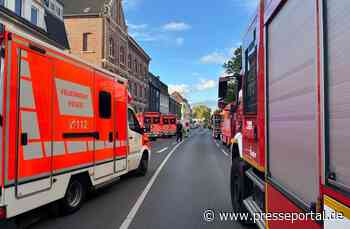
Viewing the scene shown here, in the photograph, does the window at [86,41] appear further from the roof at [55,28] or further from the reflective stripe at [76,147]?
the reflective stripe at [76,147]

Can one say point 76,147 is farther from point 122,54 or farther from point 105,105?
point 122,54

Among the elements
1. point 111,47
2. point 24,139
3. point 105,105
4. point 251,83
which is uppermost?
point 111,47

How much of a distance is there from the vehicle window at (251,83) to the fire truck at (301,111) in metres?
0.02

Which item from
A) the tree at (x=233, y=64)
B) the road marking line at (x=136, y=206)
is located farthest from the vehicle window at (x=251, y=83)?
the tree at (x=233, y=64)

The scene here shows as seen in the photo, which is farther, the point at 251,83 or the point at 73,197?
the point at 73,197

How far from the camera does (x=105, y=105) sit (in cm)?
796

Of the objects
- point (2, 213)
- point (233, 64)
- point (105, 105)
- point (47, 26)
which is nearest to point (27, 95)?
point (2, 213)

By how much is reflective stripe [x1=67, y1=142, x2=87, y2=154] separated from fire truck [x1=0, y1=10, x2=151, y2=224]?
19 millimetres

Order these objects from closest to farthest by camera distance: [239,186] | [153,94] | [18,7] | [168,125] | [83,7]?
[239,186]
[18,7]
[83,7]
[168,125]
[153,94]

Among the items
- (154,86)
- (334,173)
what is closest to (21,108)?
(334,173)

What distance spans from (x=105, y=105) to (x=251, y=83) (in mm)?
3972

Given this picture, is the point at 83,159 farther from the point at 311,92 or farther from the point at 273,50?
the point at 311,92

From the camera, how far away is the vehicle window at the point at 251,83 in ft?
15.6

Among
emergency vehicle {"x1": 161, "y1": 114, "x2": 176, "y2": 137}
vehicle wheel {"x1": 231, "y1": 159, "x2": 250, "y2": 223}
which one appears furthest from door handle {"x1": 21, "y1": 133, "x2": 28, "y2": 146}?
emergency vehicle {"x1": 161, "y1": 114, "x2": 176, "y2": 137}
